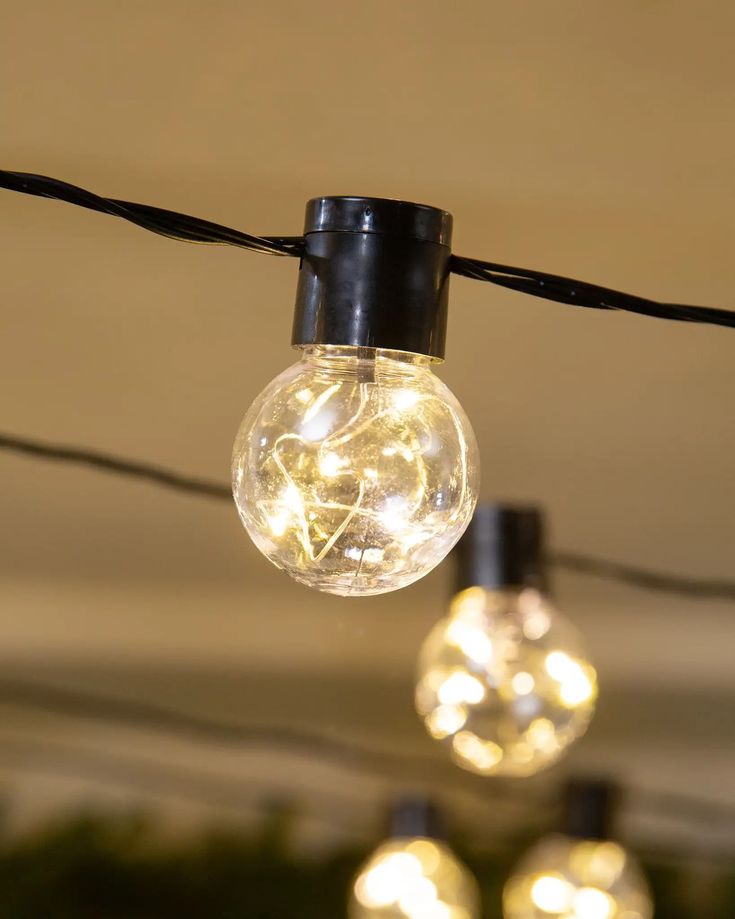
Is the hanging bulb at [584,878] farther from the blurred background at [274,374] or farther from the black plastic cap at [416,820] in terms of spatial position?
the blurred background at [274,374]

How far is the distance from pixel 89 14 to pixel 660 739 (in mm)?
1634

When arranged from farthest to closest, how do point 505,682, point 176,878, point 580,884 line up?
point 176,878 → point 580,884 → point 505,682

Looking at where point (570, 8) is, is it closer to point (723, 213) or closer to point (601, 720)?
point (723, 213)

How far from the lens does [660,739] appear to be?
2273 millimetres

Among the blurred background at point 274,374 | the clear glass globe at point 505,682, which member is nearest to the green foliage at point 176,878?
the blurred background at point 274,374

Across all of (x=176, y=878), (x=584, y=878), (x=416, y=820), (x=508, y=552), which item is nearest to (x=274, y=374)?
(x=508, y=552)

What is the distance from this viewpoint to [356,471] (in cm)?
55

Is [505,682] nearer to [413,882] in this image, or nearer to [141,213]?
[413,882]

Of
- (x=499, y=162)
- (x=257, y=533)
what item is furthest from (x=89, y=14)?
(x=257, y=533)

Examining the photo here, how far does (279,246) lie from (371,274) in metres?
0.04

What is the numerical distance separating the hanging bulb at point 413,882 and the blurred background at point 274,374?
182mm

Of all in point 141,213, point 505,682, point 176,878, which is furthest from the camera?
point 176,878

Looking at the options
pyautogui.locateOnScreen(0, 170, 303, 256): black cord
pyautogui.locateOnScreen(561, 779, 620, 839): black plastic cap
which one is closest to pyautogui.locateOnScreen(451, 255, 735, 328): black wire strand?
pyautogui.locateOnScreen(0, 170, 303, 256): black cord

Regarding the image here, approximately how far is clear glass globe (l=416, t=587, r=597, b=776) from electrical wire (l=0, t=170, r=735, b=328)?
63cm
